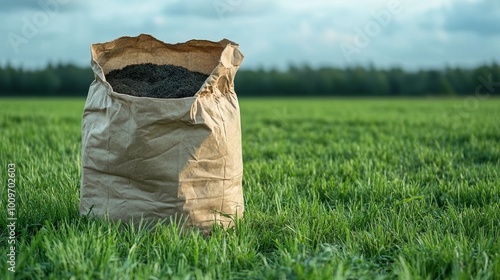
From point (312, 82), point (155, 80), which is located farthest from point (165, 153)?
point (312, 82)

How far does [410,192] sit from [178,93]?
1.95m

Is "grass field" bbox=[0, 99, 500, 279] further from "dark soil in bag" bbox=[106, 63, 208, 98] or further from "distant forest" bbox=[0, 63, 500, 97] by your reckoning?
"distant forest" bbox=[0, 63, 500, 97]

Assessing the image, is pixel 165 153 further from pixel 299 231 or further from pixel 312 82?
pixel 312 82

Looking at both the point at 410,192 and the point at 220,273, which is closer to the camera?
the point at 220,273

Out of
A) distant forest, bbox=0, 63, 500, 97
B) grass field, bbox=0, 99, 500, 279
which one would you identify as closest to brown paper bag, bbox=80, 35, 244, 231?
grass field, bbox=0, 99, 500, 279

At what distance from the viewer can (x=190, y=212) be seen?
274cm

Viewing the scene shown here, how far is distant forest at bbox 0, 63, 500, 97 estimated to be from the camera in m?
50.0

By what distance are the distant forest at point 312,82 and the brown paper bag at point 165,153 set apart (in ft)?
154

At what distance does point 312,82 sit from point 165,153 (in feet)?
183

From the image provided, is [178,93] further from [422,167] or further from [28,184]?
[422,167]

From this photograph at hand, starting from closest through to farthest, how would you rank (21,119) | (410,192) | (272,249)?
(272,249) → (410,192) → (21,119)

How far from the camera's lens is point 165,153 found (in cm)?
266

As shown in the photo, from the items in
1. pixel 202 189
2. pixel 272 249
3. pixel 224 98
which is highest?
pixel 224 98

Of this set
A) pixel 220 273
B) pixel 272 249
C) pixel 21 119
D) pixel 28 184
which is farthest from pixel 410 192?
pixel 21 119
